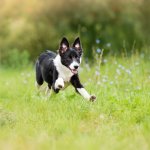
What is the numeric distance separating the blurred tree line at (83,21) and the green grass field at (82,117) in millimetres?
14614

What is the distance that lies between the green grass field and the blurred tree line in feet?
47.9

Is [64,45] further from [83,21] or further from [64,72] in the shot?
[83,21]

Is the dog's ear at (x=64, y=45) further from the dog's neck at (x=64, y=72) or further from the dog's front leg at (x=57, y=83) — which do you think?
the dog's front leg at (x=57, y=83)

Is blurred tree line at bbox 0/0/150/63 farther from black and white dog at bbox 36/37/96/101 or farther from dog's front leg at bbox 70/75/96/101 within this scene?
dog's front leg at bbox 70/75/96/101

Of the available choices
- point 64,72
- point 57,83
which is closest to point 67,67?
point 64,72

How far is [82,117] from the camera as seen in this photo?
23.9 feet

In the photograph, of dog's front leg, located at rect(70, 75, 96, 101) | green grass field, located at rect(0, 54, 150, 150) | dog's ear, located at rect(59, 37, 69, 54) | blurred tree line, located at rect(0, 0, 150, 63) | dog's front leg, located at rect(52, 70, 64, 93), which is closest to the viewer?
green grass field, located at rect(0, 54, 150, 150)

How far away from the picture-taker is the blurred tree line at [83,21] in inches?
990

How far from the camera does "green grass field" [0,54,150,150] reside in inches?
226

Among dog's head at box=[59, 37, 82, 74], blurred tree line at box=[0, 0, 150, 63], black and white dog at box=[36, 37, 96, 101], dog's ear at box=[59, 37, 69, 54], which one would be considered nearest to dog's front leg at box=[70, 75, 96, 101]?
black and white dog at box=[36, 37, 96, 101]

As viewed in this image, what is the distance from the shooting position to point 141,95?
8.36 meters

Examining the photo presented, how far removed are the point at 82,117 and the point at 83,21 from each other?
19.8 m

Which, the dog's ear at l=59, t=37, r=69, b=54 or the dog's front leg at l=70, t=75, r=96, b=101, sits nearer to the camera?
the dog's front leg at l=70, t=75, r=96, b=101

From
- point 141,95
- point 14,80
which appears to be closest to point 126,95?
point 141,95
